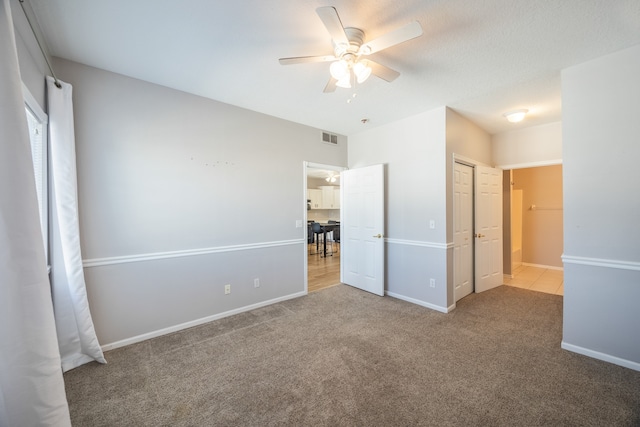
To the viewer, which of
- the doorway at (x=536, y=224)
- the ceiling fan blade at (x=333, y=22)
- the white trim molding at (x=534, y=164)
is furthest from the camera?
the doorway at (x=536, y=224)

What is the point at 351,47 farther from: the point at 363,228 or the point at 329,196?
the point at 329,196

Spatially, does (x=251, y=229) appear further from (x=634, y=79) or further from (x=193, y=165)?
(x=634, y=79)

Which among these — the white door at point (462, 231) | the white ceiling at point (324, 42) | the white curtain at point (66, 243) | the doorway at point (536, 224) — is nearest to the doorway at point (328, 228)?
the white ceiling at point (324, 42)

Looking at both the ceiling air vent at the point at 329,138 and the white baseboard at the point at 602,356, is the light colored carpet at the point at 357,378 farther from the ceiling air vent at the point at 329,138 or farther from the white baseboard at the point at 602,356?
the ceiling air vent at the point at 329,138

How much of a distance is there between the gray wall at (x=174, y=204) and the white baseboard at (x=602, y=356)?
316 cm

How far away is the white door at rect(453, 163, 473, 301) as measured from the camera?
3.65 m

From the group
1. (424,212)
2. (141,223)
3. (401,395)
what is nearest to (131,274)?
(141,223)

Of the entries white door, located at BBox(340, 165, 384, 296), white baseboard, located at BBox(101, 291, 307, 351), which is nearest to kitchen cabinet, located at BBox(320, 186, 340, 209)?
white door, located at BBox(340, 165, 384, 296)

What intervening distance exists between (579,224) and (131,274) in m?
4.41

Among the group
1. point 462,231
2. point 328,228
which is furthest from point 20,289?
point 328,228

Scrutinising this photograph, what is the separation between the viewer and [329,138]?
4.39m

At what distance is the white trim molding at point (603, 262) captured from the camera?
2.15 metres

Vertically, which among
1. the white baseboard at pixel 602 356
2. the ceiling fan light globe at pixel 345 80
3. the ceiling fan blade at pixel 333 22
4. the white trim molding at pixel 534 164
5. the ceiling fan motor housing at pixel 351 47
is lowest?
the white baseboard at pixel 602 356

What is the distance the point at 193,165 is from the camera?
9.82ft
